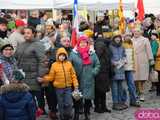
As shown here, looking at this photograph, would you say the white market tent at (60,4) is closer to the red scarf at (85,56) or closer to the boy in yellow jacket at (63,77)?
the red scarf at (85,56)

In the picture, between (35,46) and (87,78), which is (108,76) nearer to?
(87,78)

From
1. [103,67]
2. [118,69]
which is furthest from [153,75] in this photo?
[103,67]

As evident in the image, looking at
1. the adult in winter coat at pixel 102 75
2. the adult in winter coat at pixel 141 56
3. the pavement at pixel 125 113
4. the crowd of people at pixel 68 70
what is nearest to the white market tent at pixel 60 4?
the crowd of people at pixel 68 70

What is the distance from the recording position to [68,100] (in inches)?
398

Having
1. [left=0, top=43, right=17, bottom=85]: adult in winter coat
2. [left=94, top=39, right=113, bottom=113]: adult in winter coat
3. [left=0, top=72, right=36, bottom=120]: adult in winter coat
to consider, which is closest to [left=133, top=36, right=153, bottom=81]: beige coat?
[left=94, top=39, right=113, bottom=113]: adult in winter coat

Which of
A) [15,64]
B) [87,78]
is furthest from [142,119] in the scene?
[87,78]

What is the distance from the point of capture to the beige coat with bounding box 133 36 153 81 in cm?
1231

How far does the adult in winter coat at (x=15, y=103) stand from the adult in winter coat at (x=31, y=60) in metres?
2.15

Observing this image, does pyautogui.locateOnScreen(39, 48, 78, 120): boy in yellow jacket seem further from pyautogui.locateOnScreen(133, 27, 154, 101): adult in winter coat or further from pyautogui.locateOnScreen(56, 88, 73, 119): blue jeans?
pyautogui.locateOnScreen(133, 27, 154, 101): adult in winter coat

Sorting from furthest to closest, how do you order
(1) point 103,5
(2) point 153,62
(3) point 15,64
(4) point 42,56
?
(1) point 103,5
(2) point 153,62
(4) point 42,56
(3) point 15,64

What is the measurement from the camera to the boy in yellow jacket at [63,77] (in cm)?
998

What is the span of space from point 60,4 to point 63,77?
19.5 feet

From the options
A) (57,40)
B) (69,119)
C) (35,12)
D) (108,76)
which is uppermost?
(35,12)

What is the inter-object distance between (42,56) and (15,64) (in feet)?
2.81
